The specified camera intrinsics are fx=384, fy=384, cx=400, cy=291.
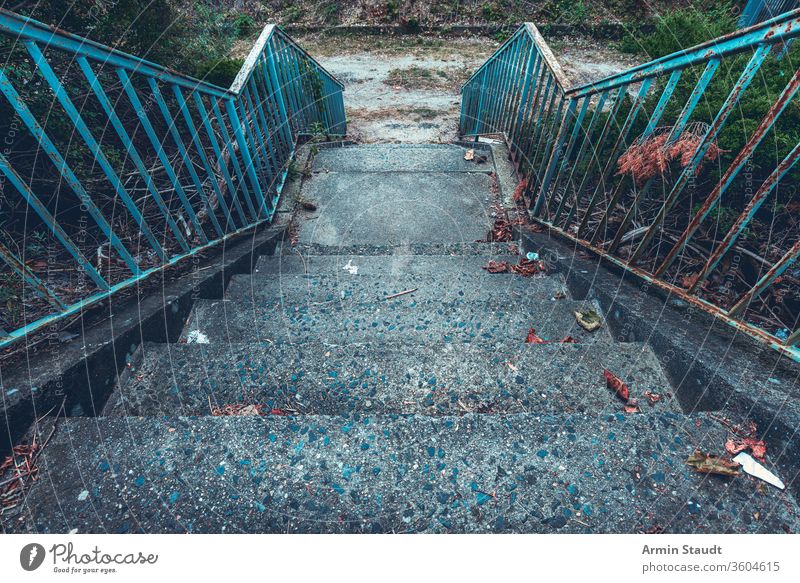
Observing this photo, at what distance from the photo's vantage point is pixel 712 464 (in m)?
1.21

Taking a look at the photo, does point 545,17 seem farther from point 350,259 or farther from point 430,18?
point 350,259

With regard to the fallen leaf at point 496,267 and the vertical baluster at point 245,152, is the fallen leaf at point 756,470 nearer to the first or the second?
the fallen leaf at point 496,267

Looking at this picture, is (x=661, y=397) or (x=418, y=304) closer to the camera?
(x=661, y=397)

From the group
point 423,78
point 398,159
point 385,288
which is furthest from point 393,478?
point 423,78

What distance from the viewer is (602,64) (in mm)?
9945

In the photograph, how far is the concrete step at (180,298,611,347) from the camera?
6.74 ft

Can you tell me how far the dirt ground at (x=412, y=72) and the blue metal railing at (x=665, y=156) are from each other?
114 inches

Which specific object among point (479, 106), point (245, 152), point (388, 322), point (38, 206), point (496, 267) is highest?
point (38, 206)

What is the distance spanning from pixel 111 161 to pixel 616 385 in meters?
3.80

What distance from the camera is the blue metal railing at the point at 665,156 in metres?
1.51

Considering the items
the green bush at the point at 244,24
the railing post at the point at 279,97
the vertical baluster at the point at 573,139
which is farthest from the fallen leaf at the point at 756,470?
the green bush at the point at 244,24

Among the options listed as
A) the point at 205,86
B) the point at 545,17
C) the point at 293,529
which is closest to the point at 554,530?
the point at 293,529

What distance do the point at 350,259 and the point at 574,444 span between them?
2233 mm

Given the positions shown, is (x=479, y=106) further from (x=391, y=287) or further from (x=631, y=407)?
(x=631, y=407)
